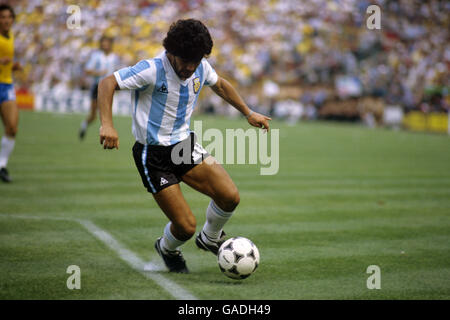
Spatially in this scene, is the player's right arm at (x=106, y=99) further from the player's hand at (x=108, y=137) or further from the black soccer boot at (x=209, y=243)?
the black soccer boot at (x=209, y=243)

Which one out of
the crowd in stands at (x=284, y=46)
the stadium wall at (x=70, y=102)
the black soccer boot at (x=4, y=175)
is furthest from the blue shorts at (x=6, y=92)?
the crowd in stands at (x=284, y=46)

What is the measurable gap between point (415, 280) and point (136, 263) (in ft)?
8.19

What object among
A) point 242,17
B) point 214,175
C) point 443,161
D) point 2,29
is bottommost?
point 443,161

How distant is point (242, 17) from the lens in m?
38.2

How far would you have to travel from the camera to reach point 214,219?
5.43m

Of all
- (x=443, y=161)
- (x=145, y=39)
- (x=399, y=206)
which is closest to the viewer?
(x=399, y=206)

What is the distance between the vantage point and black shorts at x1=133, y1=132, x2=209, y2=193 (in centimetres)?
511

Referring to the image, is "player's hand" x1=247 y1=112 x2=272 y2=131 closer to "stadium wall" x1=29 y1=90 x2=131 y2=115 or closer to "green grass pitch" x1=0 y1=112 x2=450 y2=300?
"green grass pitch" x1=0 y1=112 x2=450 y2=300

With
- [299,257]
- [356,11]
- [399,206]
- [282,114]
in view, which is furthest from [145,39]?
[299,257]

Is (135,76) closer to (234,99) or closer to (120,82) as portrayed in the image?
(120,82)

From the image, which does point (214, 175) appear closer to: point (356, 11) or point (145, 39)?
point (145, 39)

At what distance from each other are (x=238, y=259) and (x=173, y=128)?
126 cm

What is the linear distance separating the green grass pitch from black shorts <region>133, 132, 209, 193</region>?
0.82 meters

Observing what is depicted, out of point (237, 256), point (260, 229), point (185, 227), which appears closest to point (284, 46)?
point (260, 229)
